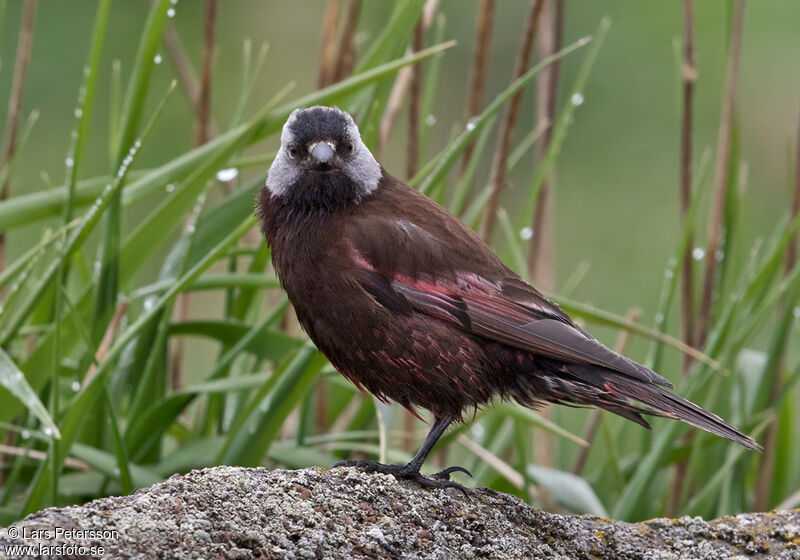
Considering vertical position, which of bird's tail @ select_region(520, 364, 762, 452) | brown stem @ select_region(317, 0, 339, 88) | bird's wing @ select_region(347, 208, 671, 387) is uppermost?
brown stem @ select_region(317, 0, 339, 88)

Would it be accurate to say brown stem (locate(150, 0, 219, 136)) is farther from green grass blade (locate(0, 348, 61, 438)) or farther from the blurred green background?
the blurred green background

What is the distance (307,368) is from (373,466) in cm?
39

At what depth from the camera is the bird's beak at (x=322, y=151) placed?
2904 mm

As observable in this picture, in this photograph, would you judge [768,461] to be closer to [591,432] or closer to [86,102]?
[591,432]

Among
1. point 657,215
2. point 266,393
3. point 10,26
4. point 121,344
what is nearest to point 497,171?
point 266,393

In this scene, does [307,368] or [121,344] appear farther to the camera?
[307,368]

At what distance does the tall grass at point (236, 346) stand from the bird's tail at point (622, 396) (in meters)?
0.24

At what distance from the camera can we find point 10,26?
8711mm

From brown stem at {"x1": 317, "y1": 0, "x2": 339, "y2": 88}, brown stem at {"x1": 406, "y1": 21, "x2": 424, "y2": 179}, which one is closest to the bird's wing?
brown stem at {"x1": 406, "y1": 21, "x2": 424, "y2": 179}

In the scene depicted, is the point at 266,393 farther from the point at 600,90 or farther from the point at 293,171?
the point at 600,90

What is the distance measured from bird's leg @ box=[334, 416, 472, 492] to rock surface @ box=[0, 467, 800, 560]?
0.19ft

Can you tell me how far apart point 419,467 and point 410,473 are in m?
0.05

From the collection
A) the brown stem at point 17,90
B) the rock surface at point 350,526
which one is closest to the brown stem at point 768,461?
the rock surface at point 350,526

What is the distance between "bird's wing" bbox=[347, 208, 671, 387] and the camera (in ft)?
8.89
